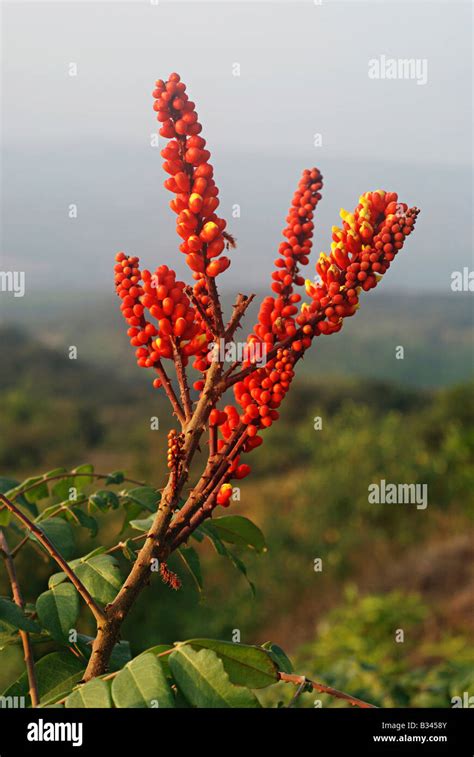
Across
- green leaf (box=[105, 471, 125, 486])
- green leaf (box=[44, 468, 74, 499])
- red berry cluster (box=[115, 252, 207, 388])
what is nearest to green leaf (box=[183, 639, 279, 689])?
red berry cluster (box=[115, 252, 207, 388])

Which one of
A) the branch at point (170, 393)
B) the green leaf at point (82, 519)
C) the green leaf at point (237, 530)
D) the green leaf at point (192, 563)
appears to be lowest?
the green leaf at point (192, 563)

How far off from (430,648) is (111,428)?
26.3 ft

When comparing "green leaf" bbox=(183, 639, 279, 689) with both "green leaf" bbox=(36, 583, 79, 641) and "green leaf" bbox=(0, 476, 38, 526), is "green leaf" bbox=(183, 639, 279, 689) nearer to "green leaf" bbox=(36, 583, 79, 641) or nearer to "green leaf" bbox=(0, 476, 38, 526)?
"green leaf" bbox=(36, 583, 79, 641)

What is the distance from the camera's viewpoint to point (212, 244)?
1456mm

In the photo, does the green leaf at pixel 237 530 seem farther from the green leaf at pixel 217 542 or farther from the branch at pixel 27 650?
the branch at pixel 27 650

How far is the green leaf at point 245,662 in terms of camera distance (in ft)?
4.42

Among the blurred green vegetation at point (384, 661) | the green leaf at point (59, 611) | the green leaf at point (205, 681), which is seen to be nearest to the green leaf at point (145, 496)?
the green leaf at point (59, 611)

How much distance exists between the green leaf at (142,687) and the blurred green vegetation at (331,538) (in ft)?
5.48

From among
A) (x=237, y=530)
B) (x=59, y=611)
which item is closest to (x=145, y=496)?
(x=237, y=530)

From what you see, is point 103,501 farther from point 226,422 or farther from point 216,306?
point 216,306
